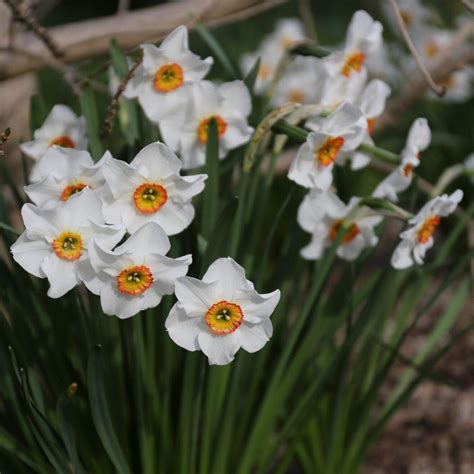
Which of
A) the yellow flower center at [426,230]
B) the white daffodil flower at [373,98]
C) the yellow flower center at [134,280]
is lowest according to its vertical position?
the yellow flower center at [426,230]

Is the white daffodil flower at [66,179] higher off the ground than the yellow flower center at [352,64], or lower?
higher

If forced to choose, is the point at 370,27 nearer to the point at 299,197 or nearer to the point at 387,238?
the point at 299,197

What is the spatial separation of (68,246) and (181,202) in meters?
0.20

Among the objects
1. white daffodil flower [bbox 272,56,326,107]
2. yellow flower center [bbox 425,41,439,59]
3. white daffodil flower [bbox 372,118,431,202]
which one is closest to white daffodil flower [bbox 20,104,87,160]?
white daffodil flower [bbox 372,118,431,202]

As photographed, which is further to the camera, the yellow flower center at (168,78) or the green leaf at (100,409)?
the yellow flower center at (168,78)

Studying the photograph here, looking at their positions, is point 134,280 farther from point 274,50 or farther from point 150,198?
point 274,50

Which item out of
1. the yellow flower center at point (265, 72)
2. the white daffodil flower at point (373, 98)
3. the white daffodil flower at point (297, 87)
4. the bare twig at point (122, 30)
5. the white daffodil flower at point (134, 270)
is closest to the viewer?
the white daffodil flower at point (134, 270)

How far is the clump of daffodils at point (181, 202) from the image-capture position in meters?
1.28

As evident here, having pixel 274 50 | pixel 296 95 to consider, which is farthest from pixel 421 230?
pixel 274 50

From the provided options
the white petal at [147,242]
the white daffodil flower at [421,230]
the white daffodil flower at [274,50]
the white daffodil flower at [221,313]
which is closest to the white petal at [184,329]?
the white daffodil flower at [221,313]

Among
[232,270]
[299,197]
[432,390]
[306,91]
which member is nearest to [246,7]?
[306,91]

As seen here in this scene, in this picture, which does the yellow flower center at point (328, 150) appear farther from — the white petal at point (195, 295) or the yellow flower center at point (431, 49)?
the yellow flower center at point (431, 49)

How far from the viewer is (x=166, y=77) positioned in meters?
1.57

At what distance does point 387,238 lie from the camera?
160 inches
